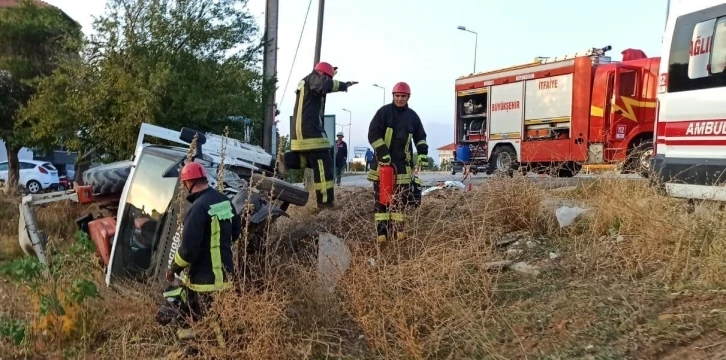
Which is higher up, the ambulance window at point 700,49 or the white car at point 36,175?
the ambulance window at point 700,49

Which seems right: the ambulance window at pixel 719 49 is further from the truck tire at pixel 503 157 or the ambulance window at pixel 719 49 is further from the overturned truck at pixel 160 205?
the truck tire at pixel 503 157

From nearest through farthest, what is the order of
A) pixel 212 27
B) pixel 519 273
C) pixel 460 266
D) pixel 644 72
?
pixel 460 266
pixel 519 273
pixel 212 27
pixel 644 72

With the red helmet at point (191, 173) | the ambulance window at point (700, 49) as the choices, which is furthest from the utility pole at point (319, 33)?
the red helmet at point (191, 173)

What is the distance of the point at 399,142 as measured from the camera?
18.5 feet

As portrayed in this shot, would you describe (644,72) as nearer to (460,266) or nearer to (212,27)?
(212,27)

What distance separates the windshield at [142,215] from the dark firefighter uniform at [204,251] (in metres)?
1.08

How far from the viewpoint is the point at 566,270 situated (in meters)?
4.38

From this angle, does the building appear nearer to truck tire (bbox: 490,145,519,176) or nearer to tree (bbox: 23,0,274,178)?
truck tire (bbox: 490,145,519,176)

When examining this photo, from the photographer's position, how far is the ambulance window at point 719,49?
16.4 feet

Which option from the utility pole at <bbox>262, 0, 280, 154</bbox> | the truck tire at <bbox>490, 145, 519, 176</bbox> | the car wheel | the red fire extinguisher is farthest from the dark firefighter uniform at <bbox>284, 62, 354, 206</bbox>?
the car wheel

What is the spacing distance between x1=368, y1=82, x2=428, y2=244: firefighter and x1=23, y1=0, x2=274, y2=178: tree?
14.4ft

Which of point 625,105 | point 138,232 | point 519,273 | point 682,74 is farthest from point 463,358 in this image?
point 625,105

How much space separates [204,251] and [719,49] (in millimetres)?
4450

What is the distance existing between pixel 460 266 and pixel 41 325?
3.01 meters
